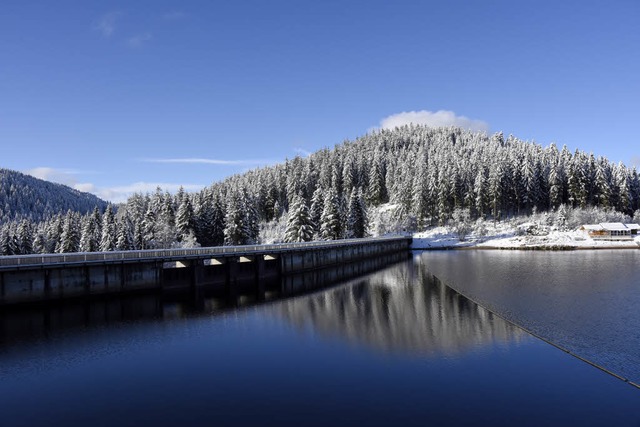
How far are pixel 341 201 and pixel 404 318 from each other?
8881cm

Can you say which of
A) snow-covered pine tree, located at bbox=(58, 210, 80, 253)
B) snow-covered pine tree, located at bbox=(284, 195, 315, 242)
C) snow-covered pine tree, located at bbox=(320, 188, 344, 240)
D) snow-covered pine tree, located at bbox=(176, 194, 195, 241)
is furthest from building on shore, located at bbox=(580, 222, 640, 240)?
snow-covered pine tree, located at bbox=(58, 210, 80, 253)

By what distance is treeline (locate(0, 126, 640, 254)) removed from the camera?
305 feet

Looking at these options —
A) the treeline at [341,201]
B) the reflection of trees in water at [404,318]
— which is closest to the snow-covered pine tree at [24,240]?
the treeline at [341,201]

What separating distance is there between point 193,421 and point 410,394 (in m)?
8.98

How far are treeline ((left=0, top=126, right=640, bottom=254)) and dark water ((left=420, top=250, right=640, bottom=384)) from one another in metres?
43.3

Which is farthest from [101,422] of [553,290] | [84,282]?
[553,290]

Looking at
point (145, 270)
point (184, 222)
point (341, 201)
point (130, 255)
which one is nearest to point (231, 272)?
point (145, 270)

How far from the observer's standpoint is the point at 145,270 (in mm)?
46312

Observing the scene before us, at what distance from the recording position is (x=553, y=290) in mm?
42312

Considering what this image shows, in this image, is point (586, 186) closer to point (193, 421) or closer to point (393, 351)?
point (393, 351)

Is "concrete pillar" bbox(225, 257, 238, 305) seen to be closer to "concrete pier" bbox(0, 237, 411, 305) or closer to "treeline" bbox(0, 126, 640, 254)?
"concrete pier" bbox(0, 237, 411, 305)

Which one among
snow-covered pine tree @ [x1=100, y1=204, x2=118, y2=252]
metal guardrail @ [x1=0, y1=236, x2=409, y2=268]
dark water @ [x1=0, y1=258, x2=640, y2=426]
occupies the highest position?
snow-covered pine tree @ [x1=100, y1=204, x2=118, y2=252]

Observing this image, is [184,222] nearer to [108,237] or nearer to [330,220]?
[108,237]

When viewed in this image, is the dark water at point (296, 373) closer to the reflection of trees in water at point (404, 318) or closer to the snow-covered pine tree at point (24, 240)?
the reflection of trees in water at point (404, 318)
